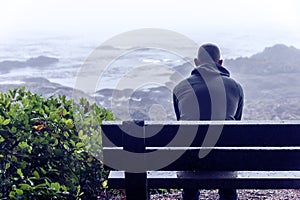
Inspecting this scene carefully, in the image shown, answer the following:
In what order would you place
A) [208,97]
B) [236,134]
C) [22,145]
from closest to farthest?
[236,134] < [22,145] < [208,97]

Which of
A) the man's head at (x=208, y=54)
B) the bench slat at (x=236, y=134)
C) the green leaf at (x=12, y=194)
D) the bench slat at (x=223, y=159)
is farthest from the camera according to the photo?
the man's head at (x=208, y=54)

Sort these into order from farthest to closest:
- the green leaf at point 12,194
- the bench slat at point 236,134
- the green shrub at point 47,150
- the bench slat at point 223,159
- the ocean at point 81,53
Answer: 1. the ocean at point 81,53
2. the green shrub at point 47,150
3. the green leaf at point 12,194
4. the bench slat at point 223,159
5. the bench slat at point 236,134

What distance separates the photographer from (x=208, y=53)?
4.34 metres

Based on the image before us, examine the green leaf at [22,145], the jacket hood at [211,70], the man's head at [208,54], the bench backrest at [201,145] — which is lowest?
the green leaf at [22,145]

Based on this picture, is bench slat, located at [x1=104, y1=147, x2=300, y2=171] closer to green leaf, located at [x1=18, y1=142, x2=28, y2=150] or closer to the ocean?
green leaf, located at [x1=18, y1=142, x2=28, y2=150]

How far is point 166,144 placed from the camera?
112 inches

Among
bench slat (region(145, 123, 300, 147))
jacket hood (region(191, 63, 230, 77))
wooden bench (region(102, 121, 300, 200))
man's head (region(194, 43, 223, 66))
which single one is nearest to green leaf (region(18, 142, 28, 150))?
wooden bench (region(102, 121, 300, 200))

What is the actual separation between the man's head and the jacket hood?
7 cm

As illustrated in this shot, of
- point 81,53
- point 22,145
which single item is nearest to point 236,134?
point 22,145

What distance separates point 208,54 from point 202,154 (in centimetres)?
160

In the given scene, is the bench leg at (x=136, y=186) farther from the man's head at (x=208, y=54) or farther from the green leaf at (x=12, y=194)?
the man's head at (x=208, y=54)

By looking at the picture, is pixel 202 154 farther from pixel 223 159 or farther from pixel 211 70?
pixel 211 70

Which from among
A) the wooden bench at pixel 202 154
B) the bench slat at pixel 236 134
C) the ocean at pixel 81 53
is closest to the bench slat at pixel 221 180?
the wooden bench at pixel 202 154

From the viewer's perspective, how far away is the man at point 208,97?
12.6 feet
